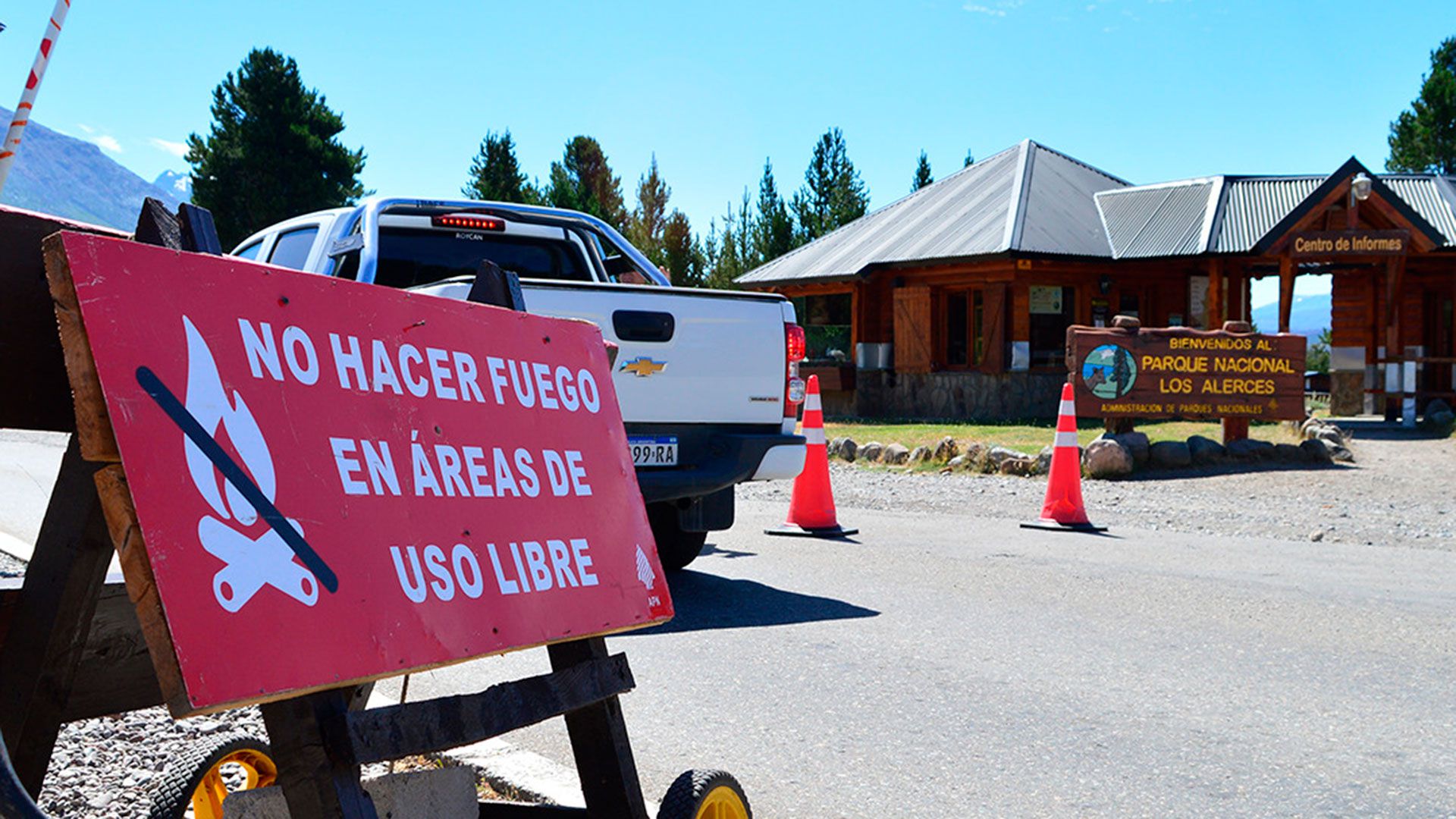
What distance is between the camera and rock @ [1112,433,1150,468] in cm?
1402

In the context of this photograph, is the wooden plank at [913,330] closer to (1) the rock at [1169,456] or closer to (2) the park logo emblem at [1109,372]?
(2) the park logo emblem at [1109,372]

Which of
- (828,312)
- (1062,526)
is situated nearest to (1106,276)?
(828,312)

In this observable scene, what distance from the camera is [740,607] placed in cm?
687

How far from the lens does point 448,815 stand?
280cm

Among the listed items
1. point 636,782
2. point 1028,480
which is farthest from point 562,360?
point 1028,480

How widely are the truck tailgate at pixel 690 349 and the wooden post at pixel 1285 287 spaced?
17.8 m

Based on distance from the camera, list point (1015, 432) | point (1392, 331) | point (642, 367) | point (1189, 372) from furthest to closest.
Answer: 1. point (1392, 331)
2. point (1015, 432)
3. point (1189, 372)
4. point (642, 367)

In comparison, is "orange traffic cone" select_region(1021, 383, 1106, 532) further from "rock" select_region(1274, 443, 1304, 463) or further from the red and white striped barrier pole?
the red and white striped barrier pole

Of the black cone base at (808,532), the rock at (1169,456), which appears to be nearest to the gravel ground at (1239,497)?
the rock at (1169,456)

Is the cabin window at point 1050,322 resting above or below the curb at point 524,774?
above

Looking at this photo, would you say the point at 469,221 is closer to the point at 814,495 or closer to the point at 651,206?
the point at 814,495

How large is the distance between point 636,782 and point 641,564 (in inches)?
19.3

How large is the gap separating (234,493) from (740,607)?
4976 millimetres

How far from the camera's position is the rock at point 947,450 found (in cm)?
1523
